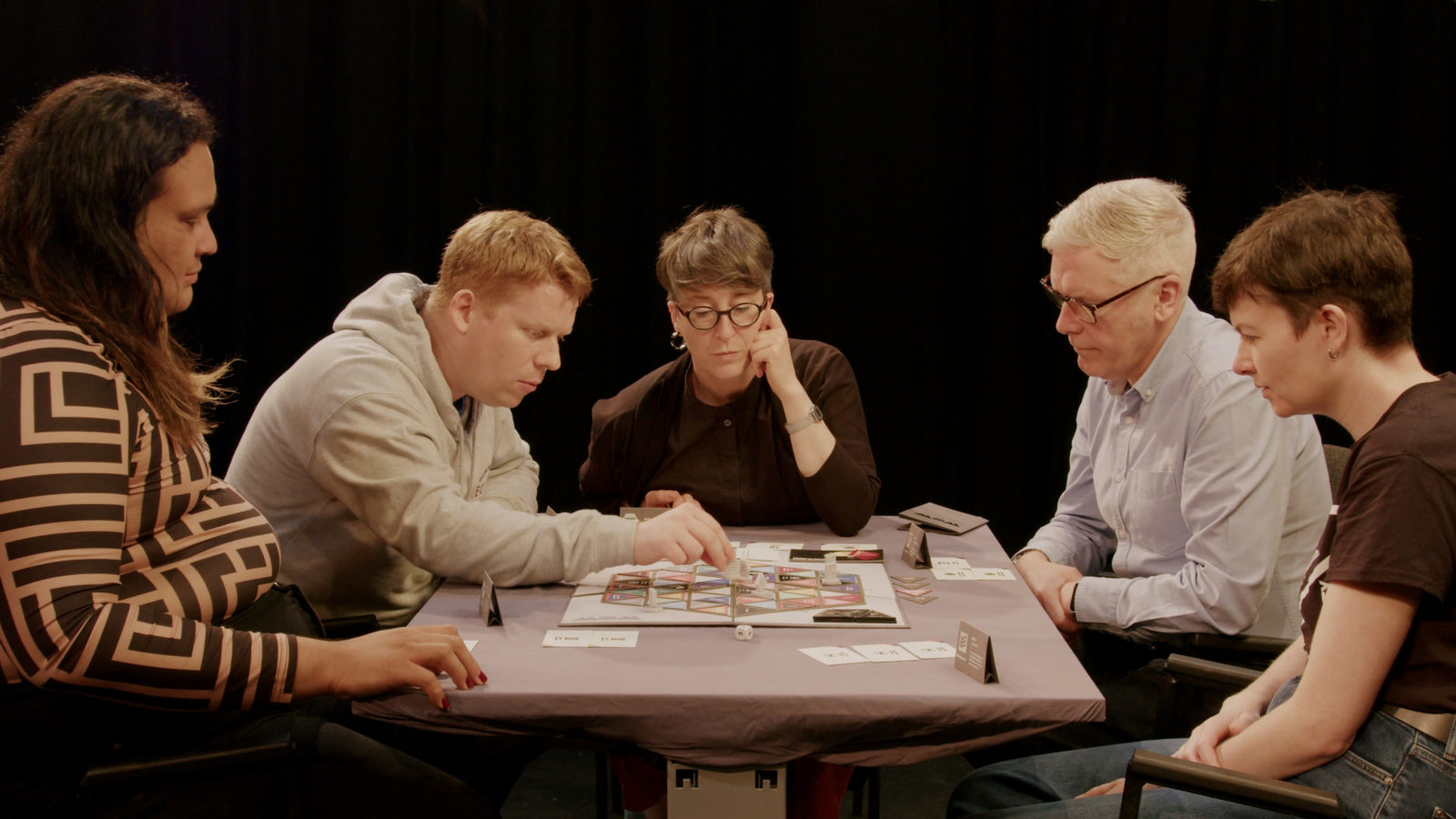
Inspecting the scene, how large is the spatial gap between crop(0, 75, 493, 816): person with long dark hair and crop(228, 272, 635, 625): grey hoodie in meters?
0.30

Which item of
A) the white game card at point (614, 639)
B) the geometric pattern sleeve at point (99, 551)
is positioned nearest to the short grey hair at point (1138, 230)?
the white game card at point (614, 639)

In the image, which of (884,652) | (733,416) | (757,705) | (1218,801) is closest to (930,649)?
(884,652)

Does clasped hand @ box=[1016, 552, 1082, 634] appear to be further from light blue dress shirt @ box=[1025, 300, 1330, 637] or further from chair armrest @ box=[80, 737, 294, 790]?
chair armrest @ box=[80, 737, 294, 790]

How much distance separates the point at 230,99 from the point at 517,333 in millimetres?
2402

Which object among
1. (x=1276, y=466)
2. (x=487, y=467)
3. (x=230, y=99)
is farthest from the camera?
(x=230, y=99)

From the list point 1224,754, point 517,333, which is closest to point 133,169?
point 517,333

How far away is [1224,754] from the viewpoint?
1.52m

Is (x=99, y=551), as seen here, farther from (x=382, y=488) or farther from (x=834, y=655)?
(x=834, y=655)

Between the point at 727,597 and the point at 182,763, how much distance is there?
0.90 m

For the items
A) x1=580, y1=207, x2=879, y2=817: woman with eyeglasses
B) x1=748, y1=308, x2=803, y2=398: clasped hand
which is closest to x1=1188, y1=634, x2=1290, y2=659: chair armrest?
x1=580, y1=207, x2=879, y2=817: woman with eyeglasses

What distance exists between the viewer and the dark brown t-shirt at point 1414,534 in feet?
4.34

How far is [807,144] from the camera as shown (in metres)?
3.96

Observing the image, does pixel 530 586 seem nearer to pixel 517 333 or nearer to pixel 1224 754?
pixel 517 333

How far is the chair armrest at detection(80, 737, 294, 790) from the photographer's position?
1.34 m
